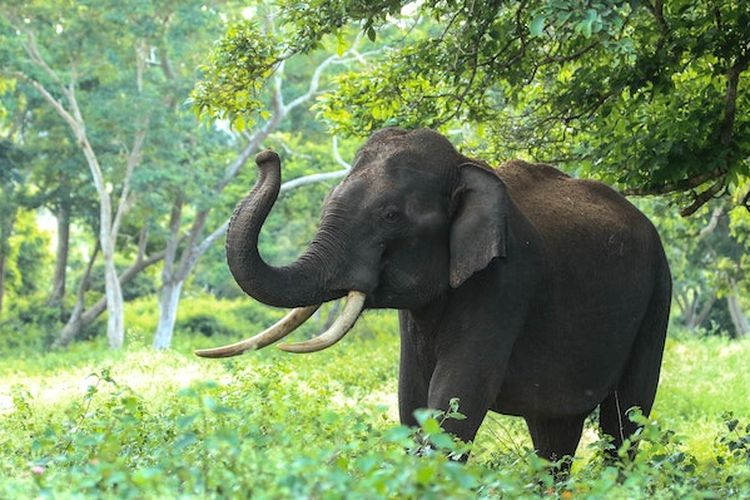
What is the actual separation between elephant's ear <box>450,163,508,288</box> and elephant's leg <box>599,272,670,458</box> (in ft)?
5.94

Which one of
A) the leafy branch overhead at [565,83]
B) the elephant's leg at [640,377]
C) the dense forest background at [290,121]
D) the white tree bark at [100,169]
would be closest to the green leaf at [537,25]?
the dense forest background at [290,121]

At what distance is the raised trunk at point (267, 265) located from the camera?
22.3ft

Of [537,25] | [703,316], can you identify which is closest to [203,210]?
[703,316]

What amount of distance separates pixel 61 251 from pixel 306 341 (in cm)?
3115

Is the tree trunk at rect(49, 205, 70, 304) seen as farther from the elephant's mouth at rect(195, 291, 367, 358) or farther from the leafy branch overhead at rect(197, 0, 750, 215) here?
the elephant's mouth at rect(195, 291, 367, 358)

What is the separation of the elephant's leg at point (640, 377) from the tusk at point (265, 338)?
2.34 m

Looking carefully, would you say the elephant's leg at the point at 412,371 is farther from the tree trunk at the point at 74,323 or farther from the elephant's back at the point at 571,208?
the tree trunk at the point at 74,323

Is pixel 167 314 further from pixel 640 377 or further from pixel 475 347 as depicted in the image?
pixel 475 347

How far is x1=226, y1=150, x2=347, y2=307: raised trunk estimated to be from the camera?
22.3 feet

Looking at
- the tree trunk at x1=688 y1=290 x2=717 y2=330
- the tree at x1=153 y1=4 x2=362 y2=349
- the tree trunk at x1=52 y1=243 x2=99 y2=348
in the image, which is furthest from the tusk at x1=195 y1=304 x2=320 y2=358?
the tree trunk at x1=688 y1=290 x2=717 y2=330

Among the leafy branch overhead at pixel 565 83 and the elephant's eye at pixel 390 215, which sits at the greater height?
the leafy branch overhead at pixel 565 83

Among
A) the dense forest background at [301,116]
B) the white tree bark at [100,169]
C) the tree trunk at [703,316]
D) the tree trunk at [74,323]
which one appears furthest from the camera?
the tree trunk at [703,316]

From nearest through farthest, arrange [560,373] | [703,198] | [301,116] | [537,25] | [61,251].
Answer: [537,25], [560,373], [703,198], [61,251], [301,116]

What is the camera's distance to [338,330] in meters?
6.77
